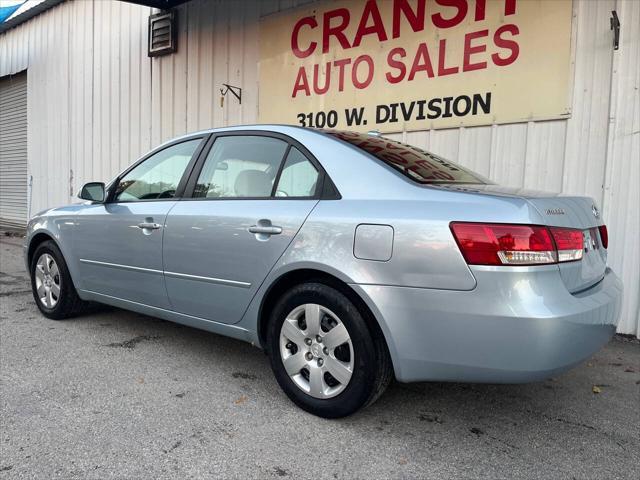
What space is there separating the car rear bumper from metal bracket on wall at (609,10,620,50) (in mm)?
2964

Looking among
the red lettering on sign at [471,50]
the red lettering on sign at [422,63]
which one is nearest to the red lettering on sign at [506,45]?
the red lettering on sign at [471,50]

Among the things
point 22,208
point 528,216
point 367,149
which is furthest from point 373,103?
point 22,208

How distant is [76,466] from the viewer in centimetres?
215

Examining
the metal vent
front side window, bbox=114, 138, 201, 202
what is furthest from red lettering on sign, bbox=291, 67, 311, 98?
A: front side window, bbox=114, 138, 201, 202

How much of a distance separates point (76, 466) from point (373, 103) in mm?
4901

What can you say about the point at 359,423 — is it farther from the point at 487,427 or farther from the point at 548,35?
the point at 548,35

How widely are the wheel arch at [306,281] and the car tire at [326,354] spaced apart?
0.08ft

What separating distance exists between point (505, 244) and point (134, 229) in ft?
8.38

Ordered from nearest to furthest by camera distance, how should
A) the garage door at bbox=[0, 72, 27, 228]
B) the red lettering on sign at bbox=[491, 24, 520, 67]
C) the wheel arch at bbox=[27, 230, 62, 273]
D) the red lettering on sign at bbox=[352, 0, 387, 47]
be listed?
the wheel arch at bbox=[27, 230, 62, 273] < the red lettering on sign at bbox=[491, 24, 520, 67] < the red lettering on sign at bbox=[352, 0, 387, 47] < the garage door at bbox=[0, 72, 27, 228]

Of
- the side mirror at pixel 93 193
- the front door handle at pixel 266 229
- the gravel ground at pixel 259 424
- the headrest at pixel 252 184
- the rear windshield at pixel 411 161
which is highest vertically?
the rear windshield at pixel 411 161

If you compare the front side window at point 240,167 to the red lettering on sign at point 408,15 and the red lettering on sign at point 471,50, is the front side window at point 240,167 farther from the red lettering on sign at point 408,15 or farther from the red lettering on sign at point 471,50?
the red lettering on sign at point 408,15

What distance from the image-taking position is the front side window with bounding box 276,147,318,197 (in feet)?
9.07

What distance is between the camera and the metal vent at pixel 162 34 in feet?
27.8

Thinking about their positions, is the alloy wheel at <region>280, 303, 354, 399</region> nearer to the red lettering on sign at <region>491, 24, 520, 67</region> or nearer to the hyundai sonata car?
the hyundai sonata car
